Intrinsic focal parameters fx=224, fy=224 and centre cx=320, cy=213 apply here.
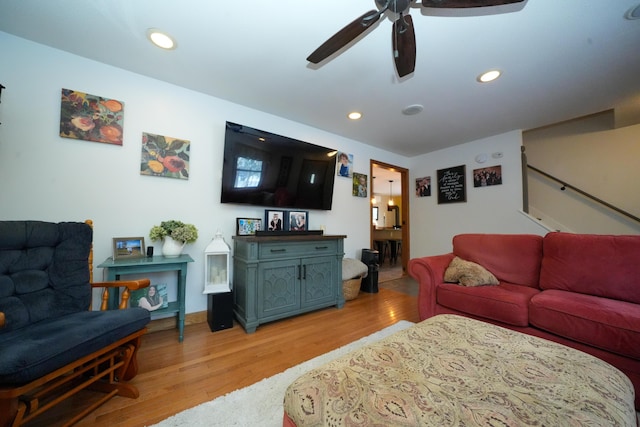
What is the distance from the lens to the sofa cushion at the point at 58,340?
34.4 inches

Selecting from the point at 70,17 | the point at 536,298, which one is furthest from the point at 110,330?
the point at 536,298

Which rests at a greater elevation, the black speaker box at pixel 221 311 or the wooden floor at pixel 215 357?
the black speaker box at pixel 221 311

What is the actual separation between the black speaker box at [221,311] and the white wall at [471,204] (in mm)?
3559

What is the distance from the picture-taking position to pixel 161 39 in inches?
66.6

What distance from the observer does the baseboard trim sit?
2.12 metres

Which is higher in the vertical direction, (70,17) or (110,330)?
(70,17)

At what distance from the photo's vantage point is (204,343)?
191 cm

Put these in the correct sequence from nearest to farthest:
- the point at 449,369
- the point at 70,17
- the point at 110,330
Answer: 1. the point at 449,369
2. the point at 110,330
3. the point at 70,17

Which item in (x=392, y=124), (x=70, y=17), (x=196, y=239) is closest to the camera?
(x=70, y=17)

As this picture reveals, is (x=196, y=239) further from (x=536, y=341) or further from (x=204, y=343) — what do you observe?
(x=536, y=341)

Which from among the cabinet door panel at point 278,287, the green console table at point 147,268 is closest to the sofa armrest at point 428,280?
the cabinet door panel at point 278,287

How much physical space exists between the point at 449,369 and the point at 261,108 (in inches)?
115

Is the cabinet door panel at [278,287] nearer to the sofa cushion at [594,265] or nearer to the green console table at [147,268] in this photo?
the green console table at [147,268]

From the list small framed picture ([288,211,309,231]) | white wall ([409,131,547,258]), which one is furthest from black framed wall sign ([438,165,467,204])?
small framed picture ([288,211,309,231])
